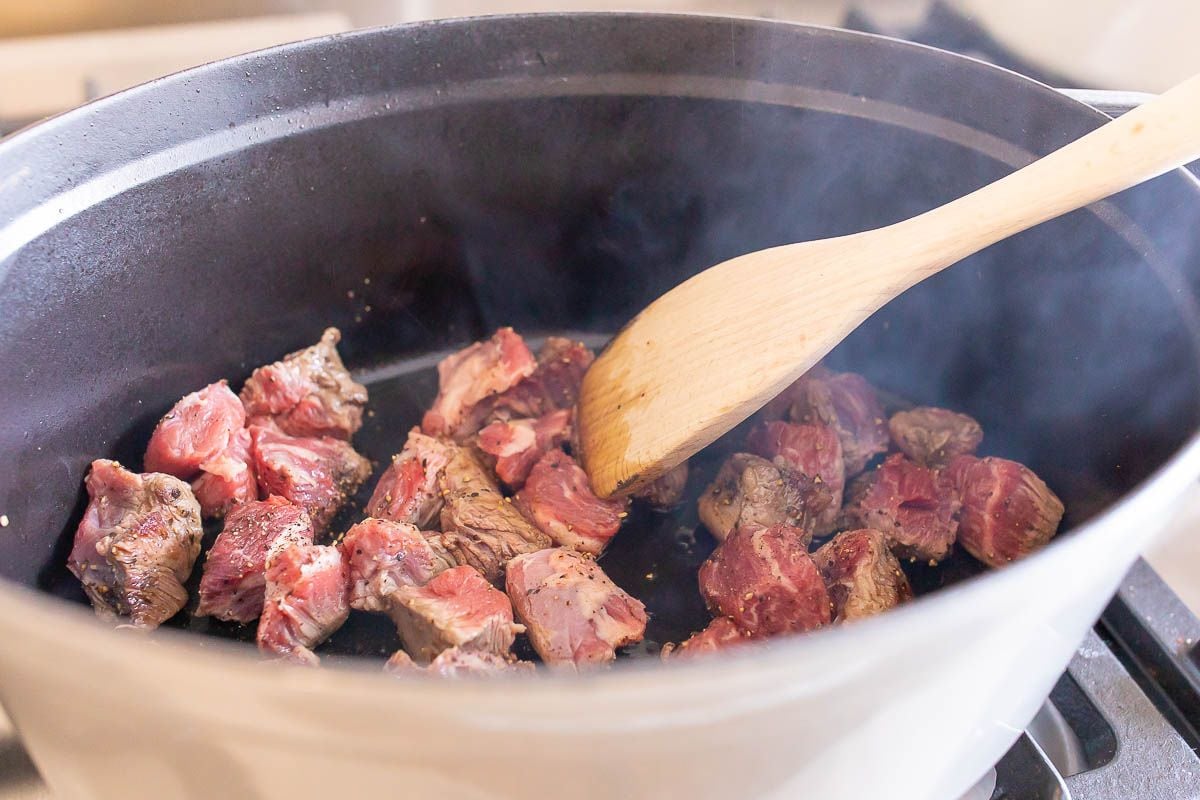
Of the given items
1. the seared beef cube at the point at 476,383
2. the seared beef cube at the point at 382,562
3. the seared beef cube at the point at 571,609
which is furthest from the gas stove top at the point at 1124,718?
the seared beef cube at the point at 476,383

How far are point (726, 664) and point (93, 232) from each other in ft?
5.57

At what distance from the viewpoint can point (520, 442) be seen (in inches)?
87.5

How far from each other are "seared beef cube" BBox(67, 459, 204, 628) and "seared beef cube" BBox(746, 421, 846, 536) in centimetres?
139

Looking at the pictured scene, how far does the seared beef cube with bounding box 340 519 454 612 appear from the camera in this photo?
1.85m

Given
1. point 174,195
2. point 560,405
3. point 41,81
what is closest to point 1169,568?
point 560,405

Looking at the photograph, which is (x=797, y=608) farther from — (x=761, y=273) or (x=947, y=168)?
(x=947, y=168)

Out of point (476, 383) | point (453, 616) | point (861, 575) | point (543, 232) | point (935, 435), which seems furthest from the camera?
point (543, 232)

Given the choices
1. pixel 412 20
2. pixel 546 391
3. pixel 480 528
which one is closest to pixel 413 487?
pixel 480 528

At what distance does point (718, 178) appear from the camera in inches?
95.3

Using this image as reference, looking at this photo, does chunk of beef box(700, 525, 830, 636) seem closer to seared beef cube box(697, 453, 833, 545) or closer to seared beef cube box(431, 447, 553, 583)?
seared beef cube box(697, 453, 833, 545)

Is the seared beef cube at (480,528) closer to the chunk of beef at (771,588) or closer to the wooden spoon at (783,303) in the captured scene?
the wooden spoon at (783,303)

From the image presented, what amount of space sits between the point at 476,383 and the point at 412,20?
1.49 m

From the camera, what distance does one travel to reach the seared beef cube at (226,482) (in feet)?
6.91

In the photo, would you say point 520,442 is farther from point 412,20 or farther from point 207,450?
point 412,20
